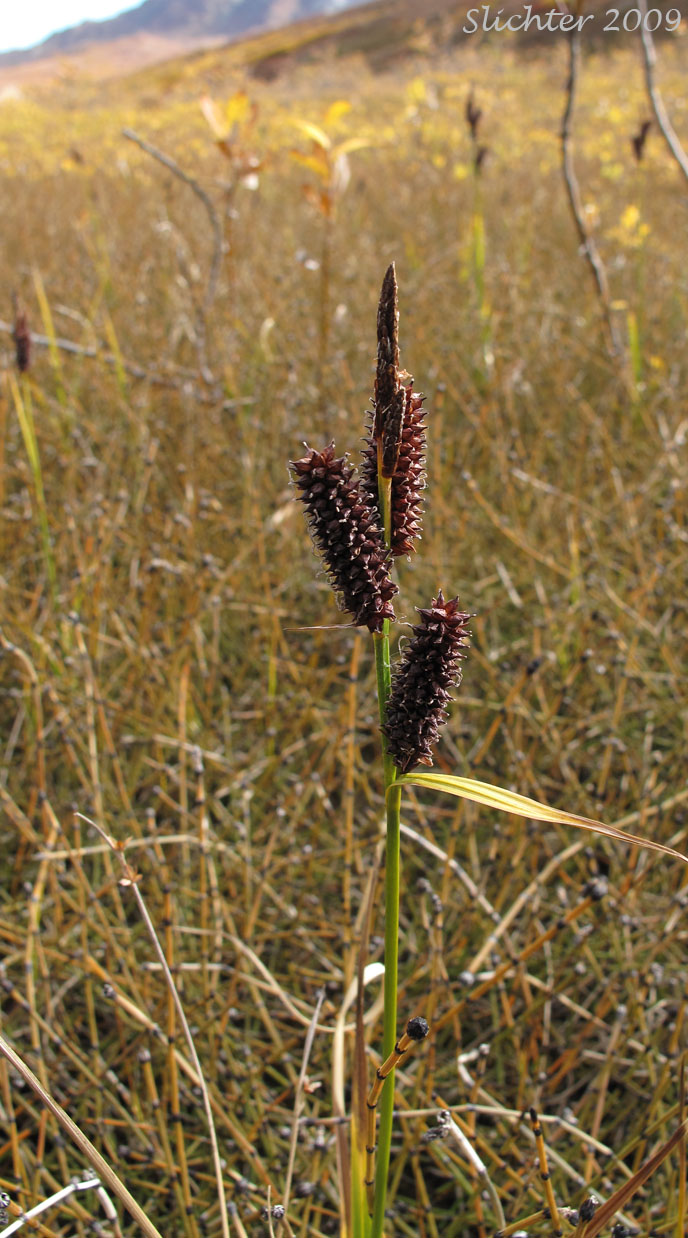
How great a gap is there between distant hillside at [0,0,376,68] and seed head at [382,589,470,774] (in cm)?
9456

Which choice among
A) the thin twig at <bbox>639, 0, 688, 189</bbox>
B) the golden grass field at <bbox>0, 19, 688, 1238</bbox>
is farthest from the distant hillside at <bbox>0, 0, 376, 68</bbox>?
the thin twig at <bbox>639, 0, 688, 189</bbox>

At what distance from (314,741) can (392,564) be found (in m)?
1.27

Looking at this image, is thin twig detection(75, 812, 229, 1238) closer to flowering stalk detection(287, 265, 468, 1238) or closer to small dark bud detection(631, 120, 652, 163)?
flowering stalk detection(287, 265, 468, 1238)

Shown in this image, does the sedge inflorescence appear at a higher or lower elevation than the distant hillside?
lower

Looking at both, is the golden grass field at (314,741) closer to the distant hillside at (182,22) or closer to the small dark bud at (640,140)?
the small dark bud at (640,140)

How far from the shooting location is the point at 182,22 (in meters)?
97.2

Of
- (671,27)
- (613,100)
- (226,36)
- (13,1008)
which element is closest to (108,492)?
(13,1008)

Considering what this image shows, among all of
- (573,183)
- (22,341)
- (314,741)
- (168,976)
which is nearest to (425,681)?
(168,976)

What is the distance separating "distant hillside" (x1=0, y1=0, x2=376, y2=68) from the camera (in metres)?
81.8

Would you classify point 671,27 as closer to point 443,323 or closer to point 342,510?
point 443,323

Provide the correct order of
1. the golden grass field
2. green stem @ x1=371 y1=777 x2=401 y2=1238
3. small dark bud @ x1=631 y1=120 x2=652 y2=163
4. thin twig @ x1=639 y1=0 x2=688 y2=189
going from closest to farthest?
green stem @ x1=371 y1=777 x2=401 y2=1238 → the golden grass field → thin twig @ x1=639 y1=0 x2=688 y2=189 → small dark bud @ x1=631 y1=120 x2=652 y2=163

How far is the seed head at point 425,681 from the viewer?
1.53ft

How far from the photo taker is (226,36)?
9562 cm

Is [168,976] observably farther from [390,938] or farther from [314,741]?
[314,741]
